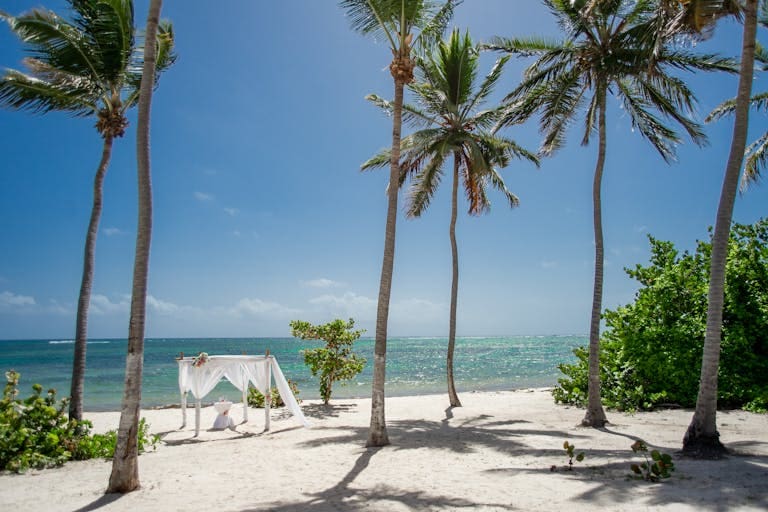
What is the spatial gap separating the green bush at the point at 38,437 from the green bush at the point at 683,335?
12.4 metres

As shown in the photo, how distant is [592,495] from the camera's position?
226 inches

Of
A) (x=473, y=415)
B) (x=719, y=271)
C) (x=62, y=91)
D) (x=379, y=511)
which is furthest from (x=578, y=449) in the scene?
(x=62, y=91)

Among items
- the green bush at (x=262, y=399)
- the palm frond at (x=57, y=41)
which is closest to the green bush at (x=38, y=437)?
the palm frond at (x=57, y=41)

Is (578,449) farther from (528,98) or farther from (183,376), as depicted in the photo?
(183,376)

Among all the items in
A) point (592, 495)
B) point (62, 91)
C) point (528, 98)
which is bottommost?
point (592, 495)

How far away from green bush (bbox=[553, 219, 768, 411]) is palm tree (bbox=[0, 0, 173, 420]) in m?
12.8

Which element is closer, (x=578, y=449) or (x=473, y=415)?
(x=578, y=449)

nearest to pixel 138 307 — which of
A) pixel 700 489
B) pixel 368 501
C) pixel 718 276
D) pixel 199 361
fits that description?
pixel 368 501

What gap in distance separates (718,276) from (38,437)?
38.2 feet

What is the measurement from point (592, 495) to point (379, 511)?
2.47 m

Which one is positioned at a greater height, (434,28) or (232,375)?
(434,28)

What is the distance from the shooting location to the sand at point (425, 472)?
18.9 ft

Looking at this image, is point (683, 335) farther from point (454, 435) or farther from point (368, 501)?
point (368, 501)

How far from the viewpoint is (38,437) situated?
8.74 metres
